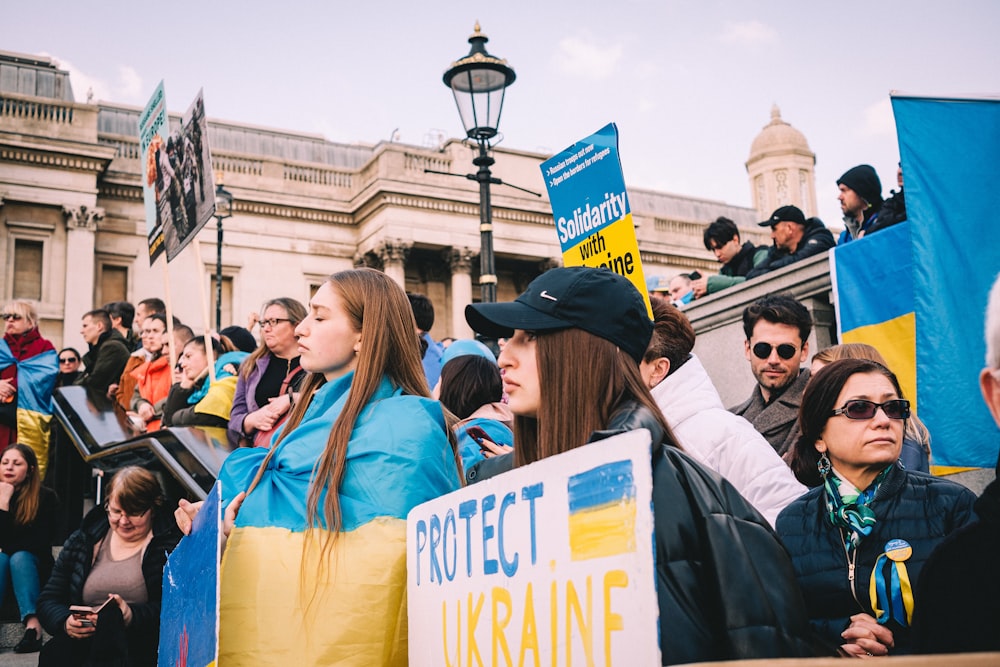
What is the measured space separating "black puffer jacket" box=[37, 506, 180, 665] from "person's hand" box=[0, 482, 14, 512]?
2.25 m

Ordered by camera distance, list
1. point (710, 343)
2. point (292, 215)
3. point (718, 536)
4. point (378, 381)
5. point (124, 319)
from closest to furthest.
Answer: point (718, 536) → point (378, 381) → point (710, 343) → point (124, 319) → point (292, 215)

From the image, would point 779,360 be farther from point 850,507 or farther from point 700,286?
point 700,286

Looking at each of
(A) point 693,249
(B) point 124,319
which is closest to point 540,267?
(A) point 693,249

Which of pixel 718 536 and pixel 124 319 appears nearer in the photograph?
pixel 718 536

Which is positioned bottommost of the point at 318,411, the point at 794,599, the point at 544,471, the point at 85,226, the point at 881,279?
the point at 794,599

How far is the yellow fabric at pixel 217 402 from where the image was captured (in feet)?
22.4

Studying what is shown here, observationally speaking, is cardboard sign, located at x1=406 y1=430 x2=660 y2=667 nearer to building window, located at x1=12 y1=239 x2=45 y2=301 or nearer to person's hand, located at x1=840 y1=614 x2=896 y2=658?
person's hand, located at x1=840 y1=614 x2=896 y2=658

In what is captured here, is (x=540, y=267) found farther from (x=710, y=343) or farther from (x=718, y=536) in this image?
(x=718, y=536)

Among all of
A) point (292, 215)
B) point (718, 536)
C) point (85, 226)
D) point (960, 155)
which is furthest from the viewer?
point (292, 215)

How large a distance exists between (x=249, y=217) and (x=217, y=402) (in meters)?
26.3

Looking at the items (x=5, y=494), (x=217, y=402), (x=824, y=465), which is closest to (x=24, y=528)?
(x=5, y=494)

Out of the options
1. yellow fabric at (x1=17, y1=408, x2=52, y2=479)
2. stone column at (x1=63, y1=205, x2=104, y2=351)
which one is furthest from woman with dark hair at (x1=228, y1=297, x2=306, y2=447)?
stone column at (x1=63, y1=205, x2=104, y2=351)

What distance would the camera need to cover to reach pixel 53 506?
7.85 m

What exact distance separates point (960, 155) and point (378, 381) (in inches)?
130
